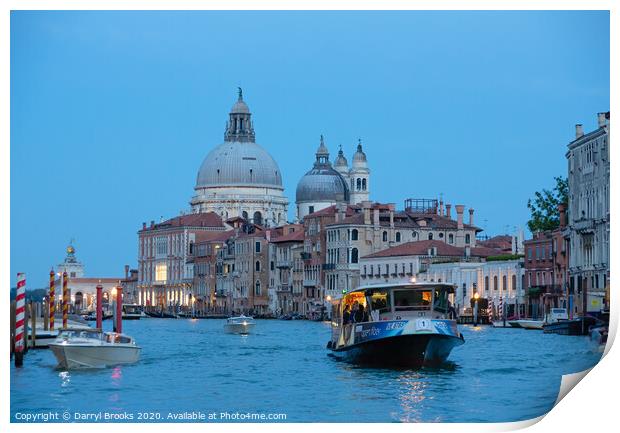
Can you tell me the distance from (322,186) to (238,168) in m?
7.03

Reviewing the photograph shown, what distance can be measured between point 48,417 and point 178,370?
916 cm

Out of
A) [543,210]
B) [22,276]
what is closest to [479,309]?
[543,210]

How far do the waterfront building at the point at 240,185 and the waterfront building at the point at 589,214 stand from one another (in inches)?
2503

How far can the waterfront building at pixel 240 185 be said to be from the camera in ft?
341

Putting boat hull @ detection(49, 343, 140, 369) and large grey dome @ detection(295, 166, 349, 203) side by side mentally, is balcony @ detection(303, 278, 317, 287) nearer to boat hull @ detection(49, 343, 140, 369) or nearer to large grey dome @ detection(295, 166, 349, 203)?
large grey dome @ detection(295, 166, 349, 203)

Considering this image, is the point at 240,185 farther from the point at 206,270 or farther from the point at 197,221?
the point at 206,270

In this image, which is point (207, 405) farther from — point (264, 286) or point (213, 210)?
point (213, 210)

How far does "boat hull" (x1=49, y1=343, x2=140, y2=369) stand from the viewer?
23.5 meters

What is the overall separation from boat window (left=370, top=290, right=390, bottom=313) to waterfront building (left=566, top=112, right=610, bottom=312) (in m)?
9.28

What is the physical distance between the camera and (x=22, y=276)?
72.8 feet

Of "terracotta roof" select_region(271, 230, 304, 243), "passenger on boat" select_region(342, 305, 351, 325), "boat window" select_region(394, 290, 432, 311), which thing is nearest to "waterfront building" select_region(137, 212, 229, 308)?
"terracotta roof" select_region(271, 230, 304, 243)

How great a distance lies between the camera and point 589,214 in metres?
37.6

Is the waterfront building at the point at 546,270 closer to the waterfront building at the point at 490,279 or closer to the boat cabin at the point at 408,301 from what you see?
the waterfront building at the point at 490,279

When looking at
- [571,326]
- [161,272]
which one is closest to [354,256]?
[161,272]
